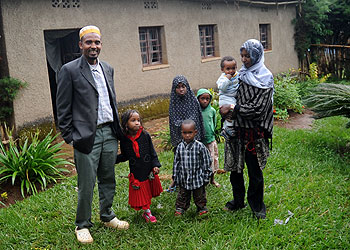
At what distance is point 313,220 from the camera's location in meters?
3.74

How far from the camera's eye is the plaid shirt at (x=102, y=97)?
345 cm

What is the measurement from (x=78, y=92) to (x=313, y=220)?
9.13ft

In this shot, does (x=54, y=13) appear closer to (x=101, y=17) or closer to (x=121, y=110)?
(x=101, y=17)

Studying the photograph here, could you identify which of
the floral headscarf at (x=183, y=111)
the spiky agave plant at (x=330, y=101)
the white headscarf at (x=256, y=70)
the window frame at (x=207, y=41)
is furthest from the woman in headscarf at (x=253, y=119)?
the window frame at (x=207, y=41)

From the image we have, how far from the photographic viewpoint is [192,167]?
3777 mm

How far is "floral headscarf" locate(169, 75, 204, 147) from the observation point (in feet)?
14.1

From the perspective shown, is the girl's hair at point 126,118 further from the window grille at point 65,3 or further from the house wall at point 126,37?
the window grille at point 65,3

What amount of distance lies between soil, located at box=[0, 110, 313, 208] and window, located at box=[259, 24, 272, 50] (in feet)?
17.1

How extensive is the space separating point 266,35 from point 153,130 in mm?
8297

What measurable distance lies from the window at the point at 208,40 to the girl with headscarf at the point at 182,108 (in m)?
7.32

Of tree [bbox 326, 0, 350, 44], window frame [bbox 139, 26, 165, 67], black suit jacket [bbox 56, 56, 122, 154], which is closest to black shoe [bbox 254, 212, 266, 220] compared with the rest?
black suit jacket [bbox 56, 56, 122, 154]

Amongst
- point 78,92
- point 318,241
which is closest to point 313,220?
point 318,241

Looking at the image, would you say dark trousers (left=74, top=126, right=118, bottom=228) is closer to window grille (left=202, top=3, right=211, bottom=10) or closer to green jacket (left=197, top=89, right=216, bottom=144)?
green jacket (left=197, top=89, right=216, bottom=144)

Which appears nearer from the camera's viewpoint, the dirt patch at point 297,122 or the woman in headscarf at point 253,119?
the woman in headscarf at point 253,119
